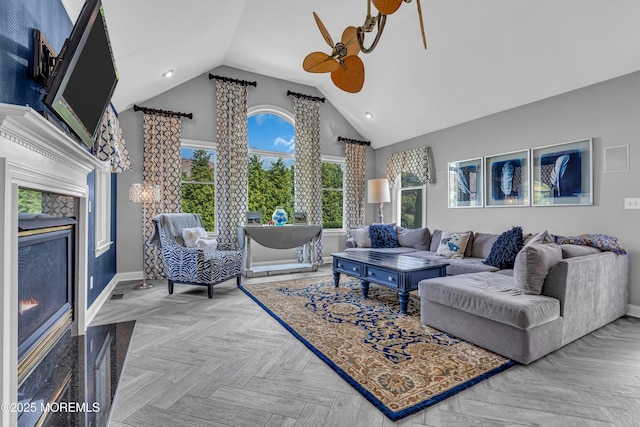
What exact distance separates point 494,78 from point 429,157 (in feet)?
5.21

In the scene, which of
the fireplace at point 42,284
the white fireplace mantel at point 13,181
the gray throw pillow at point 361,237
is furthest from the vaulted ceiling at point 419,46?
the gray throw pillow at point 361,237

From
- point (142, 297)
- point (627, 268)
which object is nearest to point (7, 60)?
point (142, 297)

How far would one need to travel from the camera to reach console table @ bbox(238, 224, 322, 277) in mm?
4566

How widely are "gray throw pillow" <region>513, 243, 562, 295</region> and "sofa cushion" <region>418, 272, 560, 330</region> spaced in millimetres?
59

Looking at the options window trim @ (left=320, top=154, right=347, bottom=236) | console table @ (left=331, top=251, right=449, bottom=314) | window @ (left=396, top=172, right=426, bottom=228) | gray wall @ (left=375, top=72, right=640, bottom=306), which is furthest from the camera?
window trim @ (left=320, top=154, right=347, bottom=236)

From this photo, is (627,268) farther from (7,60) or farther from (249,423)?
(7,60)

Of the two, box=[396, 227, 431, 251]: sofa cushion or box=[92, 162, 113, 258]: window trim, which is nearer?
box=[92, 162, 113, 258]: window trim

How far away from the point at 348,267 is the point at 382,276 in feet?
2.00

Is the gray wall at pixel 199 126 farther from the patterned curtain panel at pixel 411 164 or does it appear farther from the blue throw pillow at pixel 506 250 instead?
the blue throw pillow at pixel 506 250

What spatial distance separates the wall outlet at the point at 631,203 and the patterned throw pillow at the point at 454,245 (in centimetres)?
152

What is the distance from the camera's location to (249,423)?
4.64 feet

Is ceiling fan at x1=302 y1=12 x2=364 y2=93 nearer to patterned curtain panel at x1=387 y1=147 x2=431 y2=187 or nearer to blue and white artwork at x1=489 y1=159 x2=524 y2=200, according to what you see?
blue and white artwork at x1=489 y1=159 x2=524 y2=200

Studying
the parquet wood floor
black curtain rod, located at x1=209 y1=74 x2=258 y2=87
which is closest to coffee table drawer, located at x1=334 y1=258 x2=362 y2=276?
the parquet wood floor

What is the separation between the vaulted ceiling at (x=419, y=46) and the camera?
276 centimetres
